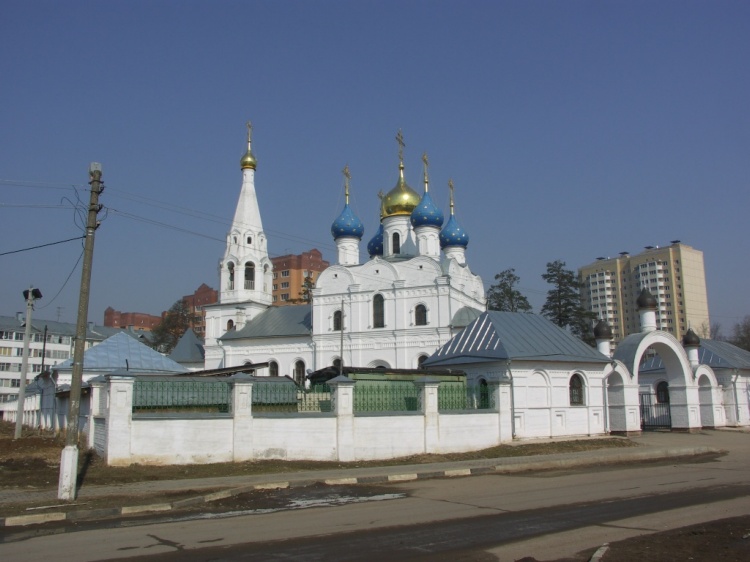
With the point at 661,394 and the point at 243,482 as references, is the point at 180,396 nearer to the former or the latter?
the point at 243,482

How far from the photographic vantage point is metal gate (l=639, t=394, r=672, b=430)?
31.7 meters

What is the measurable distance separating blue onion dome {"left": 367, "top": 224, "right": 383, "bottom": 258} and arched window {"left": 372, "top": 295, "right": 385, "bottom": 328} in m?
7.58

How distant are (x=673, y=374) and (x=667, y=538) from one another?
24.0 m

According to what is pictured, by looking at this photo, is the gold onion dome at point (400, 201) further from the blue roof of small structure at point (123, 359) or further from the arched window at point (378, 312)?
the blue roof of small structure at point (123, 359)

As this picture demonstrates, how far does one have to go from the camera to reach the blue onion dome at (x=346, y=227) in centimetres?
4459

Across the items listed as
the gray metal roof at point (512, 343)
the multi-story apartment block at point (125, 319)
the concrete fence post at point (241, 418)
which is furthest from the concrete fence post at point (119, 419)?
the multi-story apartment block at point (125, 319)

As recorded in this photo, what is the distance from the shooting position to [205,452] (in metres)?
16.6

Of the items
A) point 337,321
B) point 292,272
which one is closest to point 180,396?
point 337,321

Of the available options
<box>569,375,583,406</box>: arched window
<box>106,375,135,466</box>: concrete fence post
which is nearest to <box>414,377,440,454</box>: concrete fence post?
<box>569,375,583,406</box>: arched window

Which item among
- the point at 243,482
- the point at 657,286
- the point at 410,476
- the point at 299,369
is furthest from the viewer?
the point at 657,286

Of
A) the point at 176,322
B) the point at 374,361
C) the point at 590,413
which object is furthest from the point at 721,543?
the point at 176,322

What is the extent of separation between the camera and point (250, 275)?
4681 cm

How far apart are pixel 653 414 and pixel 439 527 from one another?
26.0 metres

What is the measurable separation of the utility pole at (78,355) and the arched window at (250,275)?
3295 centimetres
